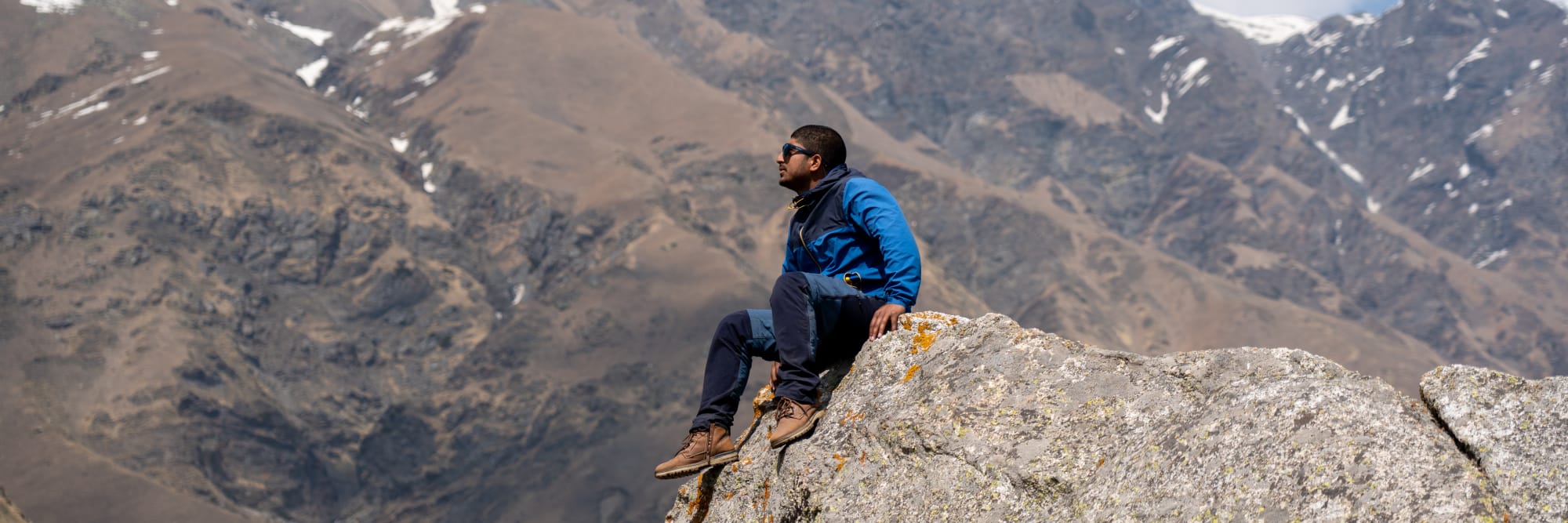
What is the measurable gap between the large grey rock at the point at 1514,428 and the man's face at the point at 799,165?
4.38 metres

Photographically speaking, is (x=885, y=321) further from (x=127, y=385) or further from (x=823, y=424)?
(x=127, y=385)

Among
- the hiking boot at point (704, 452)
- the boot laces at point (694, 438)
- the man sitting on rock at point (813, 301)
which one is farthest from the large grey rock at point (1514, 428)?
the boot laces at point (694, 438)

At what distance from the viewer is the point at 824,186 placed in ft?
29.1

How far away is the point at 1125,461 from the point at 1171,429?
293mm

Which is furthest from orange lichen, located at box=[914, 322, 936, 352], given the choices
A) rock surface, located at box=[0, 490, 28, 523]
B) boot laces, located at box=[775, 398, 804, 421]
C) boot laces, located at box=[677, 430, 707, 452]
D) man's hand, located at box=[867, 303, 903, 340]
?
rock surface, located at box=[0, 490, 28, 523]

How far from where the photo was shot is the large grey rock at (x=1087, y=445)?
18.7 ft

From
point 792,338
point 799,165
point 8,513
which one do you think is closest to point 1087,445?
point 792,338

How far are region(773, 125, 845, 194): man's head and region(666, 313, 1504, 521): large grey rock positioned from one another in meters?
1.32

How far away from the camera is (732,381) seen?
881 cm

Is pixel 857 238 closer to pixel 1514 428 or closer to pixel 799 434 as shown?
pixel 799 434

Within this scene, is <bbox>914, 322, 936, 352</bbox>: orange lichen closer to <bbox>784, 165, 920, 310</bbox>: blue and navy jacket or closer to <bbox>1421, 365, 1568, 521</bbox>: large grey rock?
<bbox>784, 165, 920, 310</bbox>: blue and navy jacket

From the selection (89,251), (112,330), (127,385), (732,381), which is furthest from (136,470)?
(732,381)

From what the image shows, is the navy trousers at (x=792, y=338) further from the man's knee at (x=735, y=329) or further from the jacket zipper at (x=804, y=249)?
the jacket zipper at (x=804, y=249)

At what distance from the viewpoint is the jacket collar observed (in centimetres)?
887
